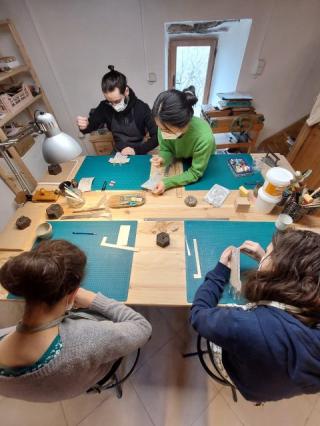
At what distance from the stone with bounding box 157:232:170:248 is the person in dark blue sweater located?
0.42 metres

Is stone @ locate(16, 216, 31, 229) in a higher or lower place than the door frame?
lower

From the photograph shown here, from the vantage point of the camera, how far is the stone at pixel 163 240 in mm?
1075

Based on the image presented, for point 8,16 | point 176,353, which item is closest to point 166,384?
point 176,353

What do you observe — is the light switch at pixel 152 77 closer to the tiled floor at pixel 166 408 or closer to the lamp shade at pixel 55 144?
the lamp shade at pixel 55 144

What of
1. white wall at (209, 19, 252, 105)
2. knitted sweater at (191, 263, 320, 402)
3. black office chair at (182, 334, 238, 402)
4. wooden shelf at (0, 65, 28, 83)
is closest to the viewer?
knitted sweater at (191, 263, 320, 402)

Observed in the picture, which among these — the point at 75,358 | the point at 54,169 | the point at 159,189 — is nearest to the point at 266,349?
the point at 75,358

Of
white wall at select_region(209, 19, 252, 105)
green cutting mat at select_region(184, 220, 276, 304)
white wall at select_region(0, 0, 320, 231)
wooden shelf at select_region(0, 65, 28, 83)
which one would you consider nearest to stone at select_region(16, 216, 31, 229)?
green cutting mat at select_region(184, 220, 276, 304)

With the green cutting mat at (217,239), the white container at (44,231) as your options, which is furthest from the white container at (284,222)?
the white container at (44,231)

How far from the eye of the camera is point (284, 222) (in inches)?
42.8

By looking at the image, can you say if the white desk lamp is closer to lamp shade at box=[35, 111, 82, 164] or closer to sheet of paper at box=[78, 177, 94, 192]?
lamp shade at box=[35, 111, 82, 164]

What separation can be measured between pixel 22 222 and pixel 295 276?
137cm

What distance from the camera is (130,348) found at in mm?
769

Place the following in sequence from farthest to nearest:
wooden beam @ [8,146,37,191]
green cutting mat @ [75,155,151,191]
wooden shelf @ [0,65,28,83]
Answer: wooden beam @ [8,146,37,191] < wooden shelf @ [0,65,28,83] < green cutting mat @ [75,155,151,191]

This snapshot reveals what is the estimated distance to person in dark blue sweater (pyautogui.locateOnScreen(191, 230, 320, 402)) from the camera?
0.57 metres
